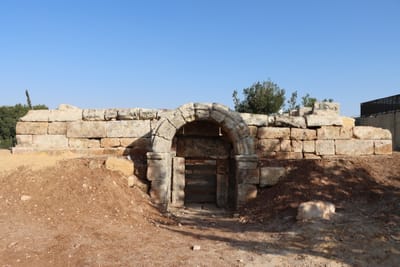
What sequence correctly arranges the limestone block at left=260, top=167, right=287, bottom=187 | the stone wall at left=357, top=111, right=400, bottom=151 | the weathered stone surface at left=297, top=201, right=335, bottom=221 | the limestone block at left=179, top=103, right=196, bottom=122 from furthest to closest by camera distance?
the stone wall at left=357, top=111, right=400, bottom=151, the limestone block at left=260, top=167, right=287, bottom=187, the limestone block at left=179, top=103, right=196, bottom=122, the weathered stone surface at left=297, top=201, right=335, bottom=221

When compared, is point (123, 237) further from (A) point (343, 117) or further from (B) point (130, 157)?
(A) point (343, 117)

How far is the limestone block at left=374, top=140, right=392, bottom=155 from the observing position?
9.65 m

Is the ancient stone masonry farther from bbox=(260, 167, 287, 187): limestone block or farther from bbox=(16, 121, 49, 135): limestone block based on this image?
bbox=(260, 167, 287, 187): limestone block

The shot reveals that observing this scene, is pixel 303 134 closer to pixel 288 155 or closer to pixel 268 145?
pixel 288 155

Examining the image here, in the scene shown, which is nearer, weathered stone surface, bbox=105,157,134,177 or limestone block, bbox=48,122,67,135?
weathered stone surface, bbox=105,157,134,177

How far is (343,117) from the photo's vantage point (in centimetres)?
993

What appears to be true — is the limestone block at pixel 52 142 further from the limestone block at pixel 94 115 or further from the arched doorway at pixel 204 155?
the arched doorway at pixel 204 155

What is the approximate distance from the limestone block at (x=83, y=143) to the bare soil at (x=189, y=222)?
33.0 inches

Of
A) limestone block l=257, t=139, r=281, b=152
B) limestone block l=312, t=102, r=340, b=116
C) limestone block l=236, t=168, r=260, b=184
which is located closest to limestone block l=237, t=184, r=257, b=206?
limestone block l=236, t=168, r=260, b=184

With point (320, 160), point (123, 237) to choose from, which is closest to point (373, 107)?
point (320, 160)

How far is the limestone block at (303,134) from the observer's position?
945cm

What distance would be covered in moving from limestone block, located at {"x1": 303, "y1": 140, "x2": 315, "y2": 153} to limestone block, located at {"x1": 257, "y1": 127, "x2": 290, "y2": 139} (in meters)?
0.58

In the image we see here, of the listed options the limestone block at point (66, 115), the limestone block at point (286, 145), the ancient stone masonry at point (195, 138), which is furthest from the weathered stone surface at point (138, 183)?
the limestone block at point (286, 145)

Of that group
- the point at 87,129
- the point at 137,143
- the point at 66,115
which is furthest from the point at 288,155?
the point at 66,115
